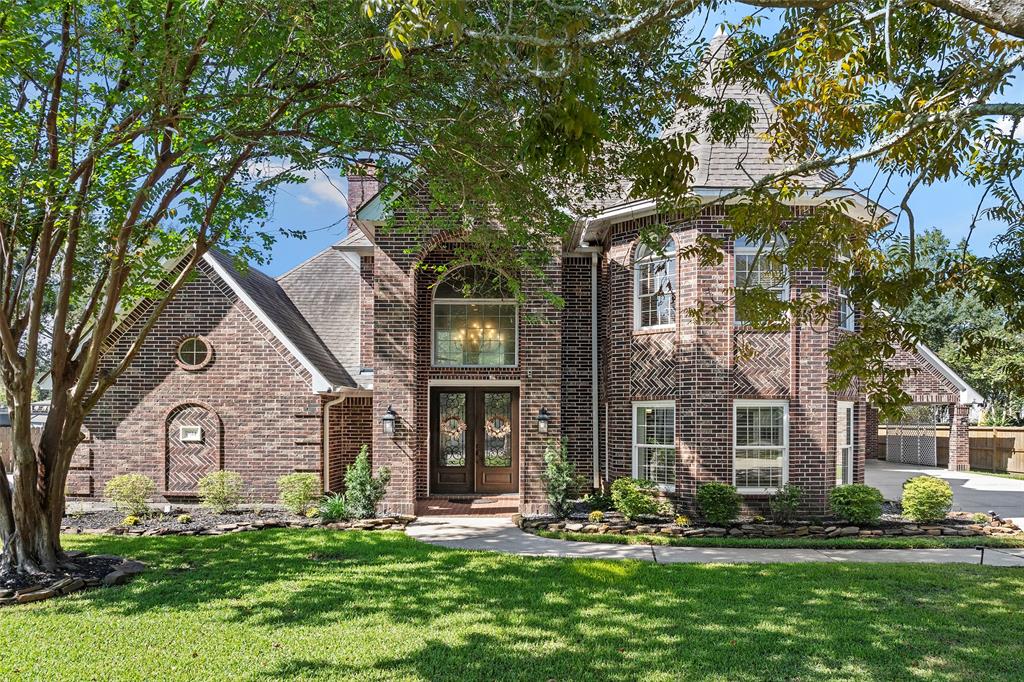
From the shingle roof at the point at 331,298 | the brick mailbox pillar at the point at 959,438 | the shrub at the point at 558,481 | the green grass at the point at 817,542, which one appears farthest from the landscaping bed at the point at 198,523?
the brick mailbox pillar at the point at 959,438

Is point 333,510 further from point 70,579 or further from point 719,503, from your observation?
point 719,503

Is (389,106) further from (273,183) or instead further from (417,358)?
(417,358)

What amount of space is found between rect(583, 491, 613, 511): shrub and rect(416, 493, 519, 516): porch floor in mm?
1526

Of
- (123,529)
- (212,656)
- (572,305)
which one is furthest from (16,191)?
(572,305)

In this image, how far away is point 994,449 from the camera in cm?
2433

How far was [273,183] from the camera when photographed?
29.9ft

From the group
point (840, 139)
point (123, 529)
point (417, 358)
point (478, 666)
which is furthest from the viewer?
point (417, 358)

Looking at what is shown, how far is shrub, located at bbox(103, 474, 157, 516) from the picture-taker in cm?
1187

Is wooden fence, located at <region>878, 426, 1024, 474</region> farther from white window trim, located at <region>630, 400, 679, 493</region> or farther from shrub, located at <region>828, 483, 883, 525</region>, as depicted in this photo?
white window trim, located at <region>630, 400, 679, 493</region>

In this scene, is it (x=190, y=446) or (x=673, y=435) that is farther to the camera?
(x=190, y=446)

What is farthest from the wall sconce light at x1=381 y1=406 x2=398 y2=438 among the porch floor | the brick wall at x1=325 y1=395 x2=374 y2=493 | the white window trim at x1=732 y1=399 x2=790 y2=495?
the white window trim at x1=732 y1=399 x2=790 y2=495

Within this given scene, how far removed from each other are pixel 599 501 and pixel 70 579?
889 centimetres

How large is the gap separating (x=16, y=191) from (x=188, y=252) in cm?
666

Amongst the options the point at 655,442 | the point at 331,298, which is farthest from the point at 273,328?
the point at 655,442
